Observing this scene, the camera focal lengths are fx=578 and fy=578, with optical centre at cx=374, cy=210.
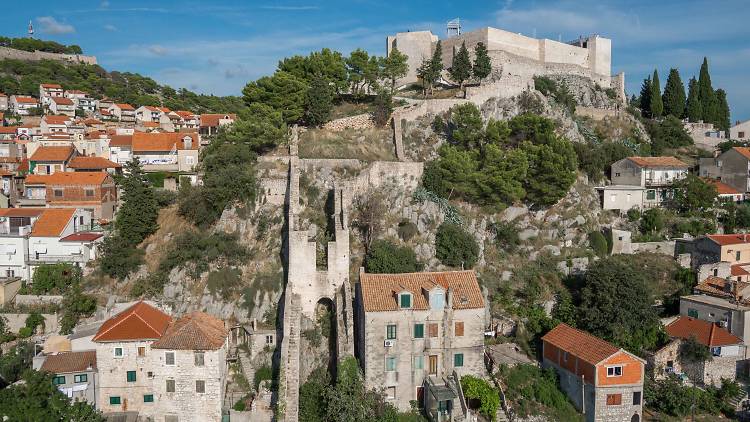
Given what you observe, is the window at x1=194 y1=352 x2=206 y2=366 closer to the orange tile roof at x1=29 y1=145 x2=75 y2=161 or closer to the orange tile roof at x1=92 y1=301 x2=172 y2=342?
the orange tile roof at x1=92 y1=301 x2=172 y2=342

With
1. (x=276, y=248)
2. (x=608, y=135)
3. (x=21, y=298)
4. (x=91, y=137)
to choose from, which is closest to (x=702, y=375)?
(x=276, y=248)

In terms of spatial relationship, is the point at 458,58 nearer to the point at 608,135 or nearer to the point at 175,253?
the point at 608,135

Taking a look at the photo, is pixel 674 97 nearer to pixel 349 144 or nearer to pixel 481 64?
pixel 481 64

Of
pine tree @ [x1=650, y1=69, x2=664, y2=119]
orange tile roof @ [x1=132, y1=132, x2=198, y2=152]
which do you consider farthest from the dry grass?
pine tree @ [x1=650, y1=69, x2=664, y2=119]

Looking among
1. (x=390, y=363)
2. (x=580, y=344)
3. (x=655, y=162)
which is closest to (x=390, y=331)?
(x=390, y=363)

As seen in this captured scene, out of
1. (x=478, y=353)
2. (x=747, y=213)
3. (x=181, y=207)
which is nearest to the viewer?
(x=478, y=353)
